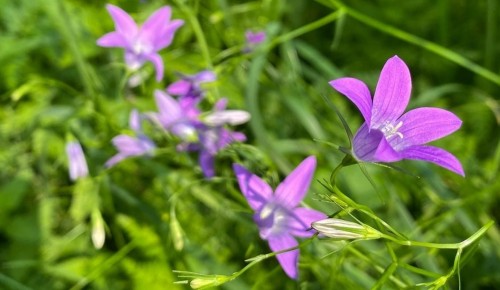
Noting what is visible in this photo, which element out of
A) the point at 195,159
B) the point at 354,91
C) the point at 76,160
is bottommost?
the point at 195,159

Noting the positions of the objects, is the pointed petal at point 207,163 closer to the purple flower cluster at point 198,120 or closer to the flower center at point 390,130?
the purple flower cluster at point 198,120

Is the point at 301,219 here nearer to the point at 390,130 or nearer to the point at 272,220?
the point at 272,220

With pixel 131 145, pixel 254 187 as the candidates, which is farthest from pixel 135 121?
pixel 254 187

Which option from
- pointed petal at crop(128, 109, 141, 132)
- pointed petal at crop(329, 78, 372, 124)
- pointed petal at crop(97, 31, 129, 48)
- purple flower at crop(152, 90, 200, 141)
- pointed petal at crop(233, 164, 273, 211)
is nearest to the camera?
pointed petal at crop(329, 78, 372, 124)

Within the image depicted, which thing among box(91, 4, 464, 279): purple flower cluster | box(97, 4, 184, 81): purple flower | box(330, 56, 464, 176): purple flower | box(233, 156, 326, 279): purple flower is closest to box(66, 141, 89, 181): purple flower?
box(91, 4, 464, 279): purple flower cluster

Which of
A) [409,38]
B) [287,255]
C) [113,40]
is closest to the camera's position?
[287,255]

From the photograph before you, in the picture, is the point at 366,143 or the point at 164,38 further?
the point at 164,38

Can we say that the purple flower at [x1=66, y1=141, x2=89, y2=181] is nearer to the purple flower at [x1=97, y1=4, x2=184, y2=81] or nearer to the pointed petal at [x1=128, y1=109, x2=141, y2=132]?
the pointed petal at [x1=128, y1=109, x2=141, y2=132]
